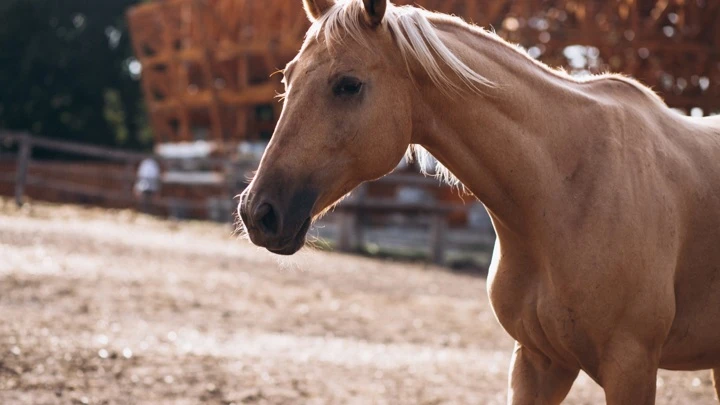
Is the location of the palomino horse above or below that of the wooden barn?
below

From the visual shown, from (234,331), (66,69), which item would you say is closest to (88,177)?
(66,69)

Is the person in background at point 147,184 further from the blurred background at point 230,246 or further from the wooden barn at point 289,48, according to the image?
the wooden barn at point 289,48

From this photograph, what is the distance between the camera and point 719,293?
3.18 metres

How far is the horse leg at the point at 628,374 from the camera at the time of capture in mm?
2855

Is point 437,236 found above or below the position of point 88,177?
above

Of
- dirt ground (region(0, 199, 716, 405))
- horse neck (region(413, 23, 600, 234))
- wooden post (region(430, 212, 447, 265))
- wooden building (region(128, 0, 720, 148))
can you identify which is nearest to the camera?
horse neck (region(413, 23, 600, 234))

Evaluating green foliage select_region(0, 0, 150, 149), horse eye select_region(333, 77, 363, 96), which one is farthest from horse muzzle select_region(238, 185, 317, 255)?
green foliage select_region(0, 0, 150, 149)

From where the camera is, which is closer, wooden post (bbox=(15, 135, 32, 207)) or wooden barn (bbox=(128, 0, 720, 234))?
wooden barn (bbox=(128, 0, 720, 234))

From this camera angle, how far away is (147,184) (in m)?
20.2

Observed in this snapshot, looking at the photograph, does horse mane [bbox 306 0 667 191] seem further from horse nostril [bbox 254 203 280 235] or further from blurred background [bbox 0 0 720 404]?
blurred background [bbox 0 0 720 404]

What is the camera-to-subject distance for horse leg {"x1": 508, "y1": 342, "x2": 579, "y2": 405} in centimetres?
324

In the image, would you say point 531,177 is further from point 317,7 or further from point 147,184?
point 147,184

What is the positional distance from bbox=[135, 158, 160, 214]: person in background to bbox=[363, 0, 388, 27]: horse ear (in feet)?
58.5

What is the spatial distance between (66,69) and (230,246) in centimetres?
2194
